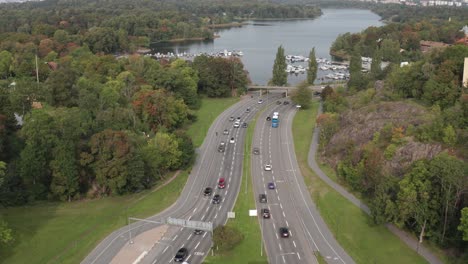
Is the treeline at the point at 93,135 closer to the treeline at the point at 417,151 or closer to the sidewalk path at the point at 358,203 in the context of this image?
the sidewalk path at the point at 358,203

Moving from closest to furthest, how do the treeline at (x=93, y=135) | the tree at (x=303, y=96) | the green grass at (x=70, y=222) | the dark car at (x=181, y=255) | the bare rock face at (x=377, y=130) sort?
the dark car at (x=181, y=255) → the green grass at (x=70, y=222) → the bare rock face at (x=377, y=130) → the treeline at (x=93, y=135) → the tree at (x=303, y=96)

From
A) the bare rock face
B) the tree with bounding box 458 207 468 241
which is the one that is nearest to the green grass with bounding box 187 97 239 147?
A: the bare rock face

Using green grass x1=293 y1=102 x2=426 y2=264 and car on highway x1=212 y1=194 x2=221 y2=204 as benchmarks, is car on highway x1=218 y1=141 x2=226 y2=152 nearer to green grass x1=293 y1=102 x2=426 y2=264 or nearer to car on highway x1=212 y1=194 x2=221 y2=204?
green grass x1=293 y1=102 x2=426 y2=264

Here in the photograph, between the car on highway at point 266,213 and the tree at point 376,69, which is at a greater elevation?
the tree at point 376,69

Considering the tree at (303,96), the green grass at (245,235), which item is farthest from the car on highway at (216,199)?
the tree at (303,96)

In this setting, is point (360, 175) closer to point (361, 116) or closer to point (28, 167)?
point (361, 116)

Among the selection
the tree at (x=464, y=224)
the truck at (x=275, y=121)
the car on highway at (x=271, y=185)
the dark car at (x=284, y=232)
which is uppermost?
the tree at (x=464, y=224)
